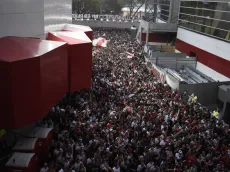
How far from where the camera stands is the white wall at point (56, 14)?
14469mm

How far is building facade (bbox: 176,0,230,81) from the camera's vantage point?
20.9 m

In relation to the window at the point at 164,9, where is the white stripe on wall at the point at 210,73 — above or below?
below

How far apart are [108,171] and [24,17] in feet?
23.4

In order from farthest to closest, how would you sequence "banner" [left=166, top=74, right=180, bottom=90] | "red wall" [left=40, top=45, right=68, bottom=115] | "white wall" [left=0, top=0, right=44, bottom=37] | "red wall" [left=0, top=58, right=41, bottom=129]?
"banner" [left=166, top=74, right=180, bottom=90], "white wall" [left=0, top=0, right=44, bottom=37], "red wall" [left=40, top=45, right=68, bottom=115], "red wall" [left=0, top=58, right=41, bottom=129]

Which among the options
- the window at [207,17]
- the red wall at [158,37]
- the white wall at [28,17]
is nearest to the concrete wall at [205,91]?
the window at [207,17]

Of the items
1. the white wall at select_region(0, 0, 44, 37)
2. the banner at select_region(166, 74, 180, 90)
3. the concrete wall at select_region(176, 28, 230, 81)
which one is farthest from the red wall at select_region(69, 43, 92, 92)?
the concrete wall at select_region(176, 28, 230, 81)

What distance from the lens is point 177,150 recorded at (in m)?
10.5

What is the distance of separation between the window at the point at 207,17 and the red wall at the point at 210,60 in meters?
1.67

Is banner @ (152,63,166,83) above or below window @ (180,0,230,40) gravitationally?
below

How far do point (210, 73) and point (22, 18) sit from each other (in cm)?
1629

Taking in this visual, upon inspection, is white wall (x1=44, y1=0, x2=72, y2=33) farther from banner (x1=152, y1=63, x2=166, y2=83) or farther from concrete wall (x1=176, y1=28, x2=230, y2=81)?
concrete wall (x1=176, y1=28, x2=230, y2=81)

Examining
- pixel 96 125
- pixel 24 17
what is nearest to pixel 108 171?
pixel 96 125

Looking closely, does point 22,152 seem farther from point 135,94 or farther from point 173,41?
point 173,41

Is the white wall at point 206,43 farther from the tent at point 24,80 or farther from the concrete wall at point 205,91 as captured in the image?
the tent at point 24,80
